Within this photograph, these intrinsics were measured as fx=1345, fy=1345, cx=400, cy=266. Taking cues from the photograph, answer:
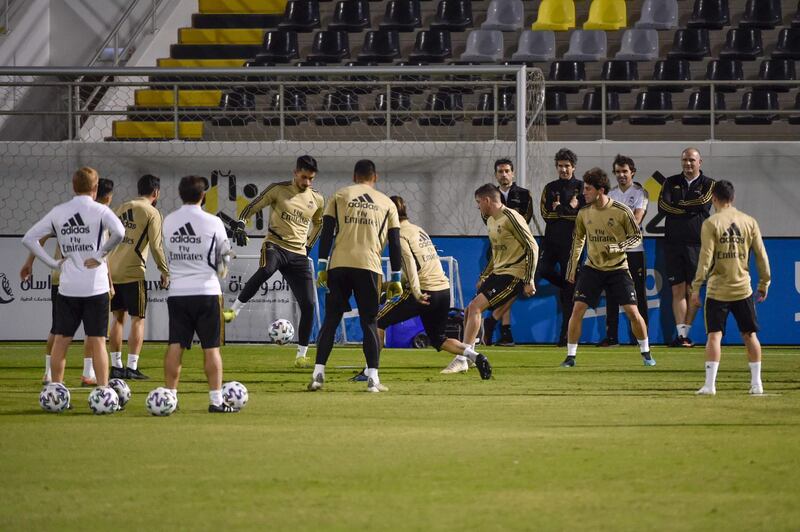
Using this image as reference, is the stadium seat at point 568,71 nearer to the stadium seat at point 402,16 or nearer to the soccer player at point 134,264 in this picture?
the stadium seat at point 402,16

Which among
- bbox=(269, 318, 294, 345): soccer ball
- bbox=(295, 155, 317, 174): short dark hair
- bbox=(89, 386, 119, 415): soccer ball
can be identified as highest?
bbox=(295, 155, 317, 174): short dark hair

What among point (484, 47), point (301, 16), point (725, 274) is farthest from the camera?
point (301, 16)

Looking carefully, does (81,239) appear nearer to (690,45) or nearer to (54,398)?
(54,398)

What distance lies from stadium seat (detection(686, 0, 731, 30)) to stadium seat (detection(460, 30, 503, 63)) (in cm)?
344

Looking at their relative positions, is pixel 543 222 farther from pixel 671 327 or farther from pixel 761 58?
pixel 761 58

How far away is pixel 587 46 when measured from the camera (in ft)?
75.5

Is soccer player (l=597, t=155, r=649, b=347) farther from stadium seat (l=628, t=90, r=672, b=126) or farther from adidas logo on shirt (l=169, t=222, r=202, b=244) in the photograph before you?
adidas logo on shirt (l=169, t=222, r=202, b=244)

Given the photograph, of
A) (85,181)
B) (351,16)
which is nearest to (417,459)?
(85,181)

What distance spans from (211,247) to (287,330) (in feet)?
19.3

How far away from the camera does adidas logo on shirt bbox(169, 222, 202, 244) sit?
9984 millimetres

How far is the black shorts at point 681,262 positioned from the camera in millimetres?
18156

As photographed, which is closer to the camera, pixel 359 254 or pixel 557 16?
pixel 359 254

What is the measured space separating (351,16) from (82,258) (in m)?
14.5

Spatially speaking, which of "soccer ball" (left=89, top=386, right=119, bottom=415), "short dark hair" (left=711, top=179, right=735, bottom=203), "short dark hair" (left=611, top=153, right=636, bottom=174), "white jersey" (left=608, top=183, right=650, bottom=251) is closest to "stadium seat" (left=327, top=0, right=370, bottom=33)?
"white jersey" (left=608, top=183, right=650, bottom=251)
